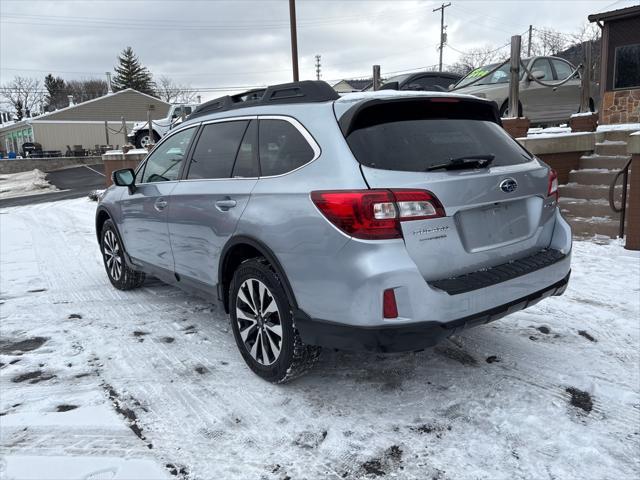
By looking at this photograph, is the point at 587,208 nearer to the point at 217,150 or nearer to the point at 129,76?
the point at 217,150

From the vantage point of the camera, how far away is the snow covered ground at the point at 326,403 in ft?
8.36

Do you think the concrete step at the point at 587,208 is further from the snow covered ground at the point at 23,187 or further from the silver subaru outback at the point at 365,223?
the snow covered ground at the point at 23,187

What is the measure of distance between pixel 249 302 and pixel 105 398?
110cm

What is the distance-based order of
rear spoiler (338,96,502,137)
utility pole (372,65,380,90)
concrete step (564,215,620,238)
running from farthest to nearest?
utility pole (372,65,380,90)
concrete step (564,215,620,238)
rear spoiler (338,96,502,137)

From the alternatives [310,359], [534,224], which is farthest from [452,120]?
[310,359]

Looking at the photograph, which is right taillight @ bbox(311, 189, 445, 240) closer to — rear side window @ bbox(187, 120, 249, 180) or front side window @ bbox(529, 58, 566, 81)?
rear side window @ bbox(187, 120, 249, 180)

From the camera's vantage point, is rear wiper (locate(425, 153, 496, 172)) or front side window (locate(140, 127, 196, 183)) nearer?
rear wiper (locate(425, 153, 496, 172))

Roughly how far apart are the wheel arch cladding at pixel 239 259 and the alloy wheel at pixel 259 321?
0.19 metres

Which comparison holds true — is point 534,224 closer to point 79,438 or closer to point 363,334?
point 363,334

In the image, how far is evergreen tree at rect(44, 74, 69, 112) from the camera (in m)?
82.2

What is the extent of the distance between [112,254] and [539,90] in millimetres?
9487

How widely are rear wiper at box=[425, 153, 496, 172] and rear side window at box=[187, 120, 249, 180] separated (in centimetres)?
151

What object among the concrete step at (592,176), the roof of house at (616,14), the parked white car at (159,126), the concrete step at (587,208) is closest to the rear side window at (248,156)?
the concrete step at (587,208)

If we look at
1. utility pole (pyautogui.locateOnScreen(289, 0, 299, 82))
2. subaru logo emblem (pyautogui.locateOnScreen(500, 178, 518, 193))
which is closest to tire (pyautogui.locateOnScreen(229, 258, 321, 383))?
subaru logo emblem (pyautogui.locateOnScreen(500, 178, 518, 193))
